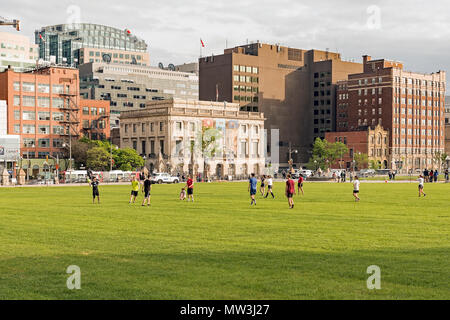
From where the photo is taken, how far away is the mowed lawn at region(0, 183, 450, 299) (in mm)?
13641

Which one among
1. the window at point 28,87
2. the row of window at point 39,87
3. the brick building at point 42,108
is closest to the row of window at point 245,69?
the brick building at point 42,108

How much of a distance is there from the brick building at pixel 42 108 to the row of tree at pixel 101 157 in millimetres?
3758

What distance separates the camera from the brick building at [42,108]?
122875 mm

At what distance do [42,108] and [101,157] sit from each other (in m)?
20.3

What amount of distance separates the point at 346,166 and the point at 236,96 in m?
38.7

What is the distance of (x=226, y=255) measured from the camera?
18.1m

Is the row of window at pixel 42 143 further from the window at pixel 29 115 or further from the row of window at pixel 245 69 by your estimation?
the row of window at pixel 245 69

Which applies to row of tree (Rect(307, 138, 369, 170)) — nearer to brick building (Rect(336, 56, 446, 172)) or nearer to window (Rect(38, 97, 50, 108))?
brick building (Rect(336, 56, 446, 172))

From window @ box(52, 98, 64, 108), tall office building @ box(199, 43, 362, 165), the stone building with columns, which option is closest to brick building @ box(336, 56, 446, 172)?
tall office building @ box(199, 43, 362, 165)

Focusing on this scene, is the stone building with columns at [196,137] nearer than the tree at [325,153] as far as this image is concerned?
Yes

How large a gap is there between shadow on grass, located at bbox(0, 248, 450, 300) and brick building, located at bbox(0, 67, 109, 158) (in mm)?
108627

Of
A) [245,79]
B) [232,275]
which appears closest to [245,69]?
[245,79]
